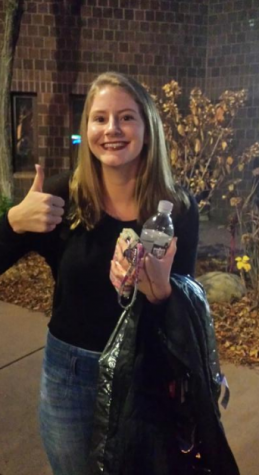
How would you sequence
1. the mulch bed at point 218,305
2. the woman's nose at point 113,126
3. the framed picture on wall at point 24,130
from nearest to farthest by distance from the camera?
the woman's nose at point 113,126, the mulch bed at point 218,305, the framed picture on wall at point 24,130

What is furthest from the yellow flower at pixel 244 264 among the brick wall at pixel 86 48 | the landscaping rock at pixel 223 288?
the brick wall at pixel 86 48

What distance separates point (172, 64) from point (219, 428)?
8175 millimetres

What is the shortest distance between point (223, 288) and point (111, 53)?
5125mm

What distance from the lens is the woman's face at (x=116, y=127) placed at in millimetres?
1679

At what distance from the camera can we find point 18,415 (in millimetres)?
3432

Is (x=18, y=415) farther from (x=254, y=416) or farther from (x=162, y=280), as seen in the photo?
(x=162, y=280)

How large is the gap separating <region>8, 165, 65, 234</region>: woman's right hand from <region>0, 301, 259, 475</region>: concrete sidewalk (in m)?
1.82

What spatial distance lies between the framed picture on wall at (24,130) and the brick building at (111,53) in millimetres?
17

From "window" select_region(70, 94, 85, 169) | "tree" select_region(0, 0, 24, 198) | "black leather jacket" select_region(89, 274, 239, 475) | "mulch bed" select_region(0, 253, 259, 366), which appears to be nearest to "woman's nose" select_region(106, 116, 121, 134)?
"black leather jacket" select_region(89, 274, 239, 475)

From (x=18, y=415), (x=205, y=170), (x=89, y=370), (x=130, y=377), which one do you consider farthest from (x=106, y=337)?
(x=205, y=170)

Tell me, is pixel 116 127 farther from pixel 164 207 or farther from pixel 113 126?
pixel 164 207

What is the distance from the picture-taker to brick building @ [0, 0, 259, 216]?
8.46 m

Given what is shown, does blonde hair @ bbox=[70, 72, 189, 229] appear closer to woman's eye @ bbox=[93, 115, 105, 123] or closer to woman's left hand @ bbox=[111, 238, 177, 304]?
woman's eye @ bbox=[93, 115, 105, 123]

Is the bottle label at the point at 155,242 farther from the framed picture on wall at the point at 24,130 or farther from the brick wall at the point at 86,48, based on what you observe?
the framed picture on wall at the point at 24,130
